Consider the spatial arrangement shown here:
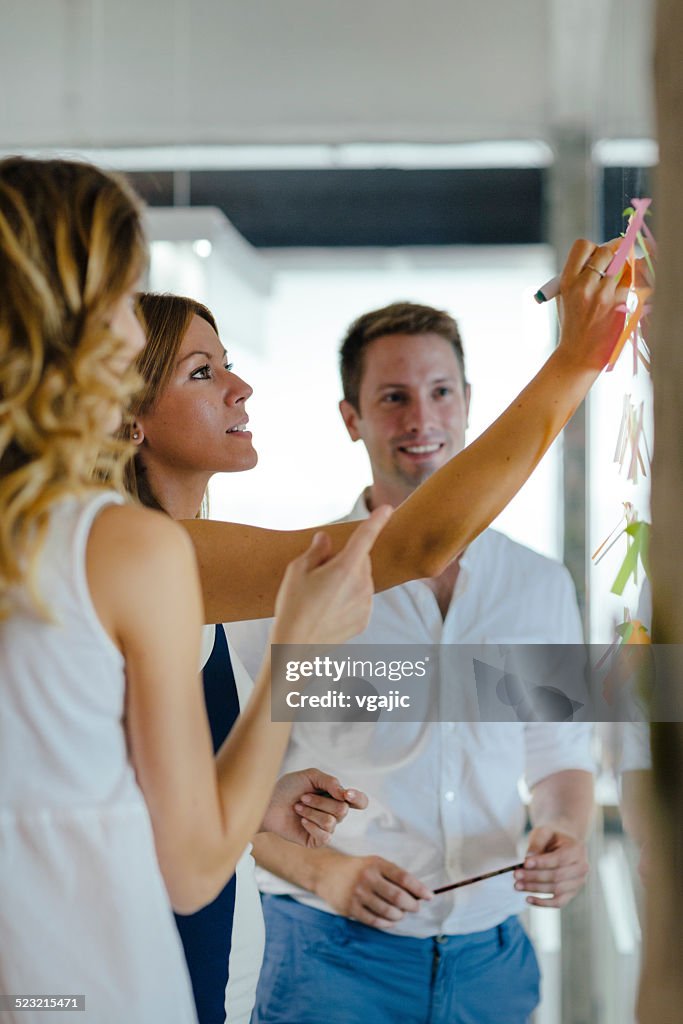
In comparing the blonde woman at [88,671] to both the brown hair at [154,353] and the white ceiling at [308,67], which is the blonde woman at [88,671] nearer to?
the brown hair at [154,353]

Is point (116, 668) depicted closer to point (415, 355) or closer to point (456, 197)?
point (415, 355)

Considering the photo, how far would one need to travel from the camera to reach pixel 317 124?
5.74ft

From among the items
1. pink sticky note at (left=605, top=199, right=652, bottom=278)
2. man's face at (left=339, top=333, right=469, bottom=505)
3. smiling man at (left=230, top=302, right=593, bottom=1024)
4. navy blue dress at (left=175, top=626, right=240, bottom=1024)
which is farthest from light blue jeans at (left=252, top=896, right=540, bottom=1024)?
pink sticky note at (left=605, top=199, right=652, bottom=278)

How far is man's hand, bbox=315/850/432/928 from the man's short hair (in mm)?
466

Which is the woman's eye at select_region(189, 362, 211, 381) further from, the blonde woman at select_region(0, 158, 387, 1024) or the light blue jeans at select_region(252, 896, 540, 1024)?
the light blue jeans at select_region(252, 896, 540, 1024)

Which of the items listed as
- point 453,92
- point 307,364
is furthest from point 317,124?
point 307,364

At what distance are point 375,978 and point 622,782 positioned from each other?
387 mm

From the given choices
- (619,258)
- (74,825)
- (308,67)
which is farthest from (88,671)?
(308,67)

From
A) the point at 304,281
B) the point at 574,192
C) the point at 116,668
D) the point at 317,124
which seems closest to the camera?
the point at 116,668

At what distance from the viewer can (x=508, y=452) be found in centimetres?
81

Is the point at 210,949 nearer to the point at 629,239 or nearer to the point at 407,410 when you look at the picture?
the point at 407,410

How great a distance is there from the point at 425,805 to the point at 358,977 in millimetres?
189

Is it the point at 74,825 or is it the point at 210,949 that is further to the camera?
the point at 210,949

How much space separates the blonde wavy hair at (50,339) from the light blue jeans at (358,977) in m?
0.67
